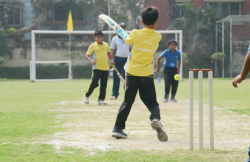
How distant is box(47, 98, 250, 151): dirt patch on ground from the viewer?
13.5 ft

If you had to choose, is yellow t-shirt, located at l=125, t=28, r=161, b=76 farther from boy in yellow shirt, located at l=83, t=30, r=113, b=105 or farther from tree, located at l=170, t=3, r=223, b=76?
tree, located at l=170, t=3, r=223, b=76

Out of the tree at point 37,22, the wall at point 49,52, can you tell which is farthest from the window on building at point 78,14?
the wall at point 49,52

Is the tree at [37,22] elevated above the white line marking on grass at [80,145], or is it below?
above

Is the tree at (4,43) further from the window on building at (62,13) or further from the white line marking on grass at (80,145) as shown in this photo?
the white line marking on grass at (80,145)

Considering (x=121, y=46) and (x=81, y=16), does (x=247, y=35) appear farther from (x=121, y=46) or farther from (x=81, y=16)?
(x=121, y=46)

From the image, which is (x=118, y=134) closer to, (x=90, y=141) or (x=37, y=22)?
(x=90, y=141)

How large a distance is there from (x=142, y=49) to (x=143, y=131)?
121cm

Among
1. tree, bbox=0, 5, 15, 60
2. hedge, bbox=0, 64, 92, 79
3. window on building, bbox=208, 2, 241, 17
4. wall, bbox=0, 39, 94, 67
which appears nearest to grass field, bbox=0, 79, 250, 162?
hedge, bbox=0, 64, 92, 79

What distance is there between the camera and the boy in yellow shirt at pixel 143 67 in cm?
466

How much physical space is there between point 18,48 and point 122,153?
2863 cm

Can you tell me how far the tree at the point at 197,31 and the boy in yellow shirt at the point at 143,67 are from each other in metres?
26.5

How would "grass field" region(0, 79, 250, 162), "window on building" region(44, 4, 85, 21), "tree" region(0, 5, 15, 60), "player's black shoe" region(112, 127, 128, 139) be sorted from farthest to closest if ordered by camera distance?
"window on building" region(44, 4, 85, 21)
"tree" region(0, 5, 15, 60)
"player's black shoe" region(112, 127, 128, 139)
"grass field" region(0, 79, 250, 162)

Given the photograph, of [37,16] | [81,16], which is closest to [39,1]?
[37,16]

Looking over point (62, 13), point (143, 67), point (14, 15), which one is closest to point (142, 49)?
point (143, 67)
